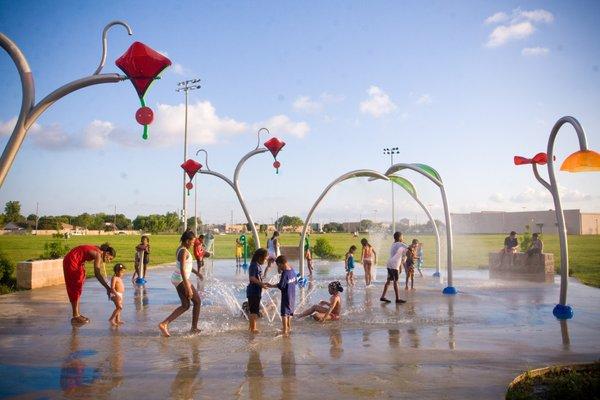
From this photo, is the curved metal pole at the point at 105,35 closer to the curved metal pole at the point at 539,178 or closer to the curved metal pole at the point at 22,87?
the curved metal pole at the point at 22,87

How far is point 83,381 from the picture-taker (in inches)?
221

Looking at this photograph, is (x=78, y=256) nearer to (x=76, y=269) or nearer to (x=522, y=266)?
(x=76, y=269)

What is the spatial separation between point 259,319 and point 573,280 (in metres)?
13.3

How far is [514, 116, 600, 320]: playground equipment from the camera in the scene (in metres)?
8.38

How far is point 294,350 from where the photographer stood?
7148 millimetres

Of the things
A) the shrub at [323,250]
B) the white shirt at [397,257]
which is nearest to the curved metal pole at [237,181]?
the white shirt at [397,257]

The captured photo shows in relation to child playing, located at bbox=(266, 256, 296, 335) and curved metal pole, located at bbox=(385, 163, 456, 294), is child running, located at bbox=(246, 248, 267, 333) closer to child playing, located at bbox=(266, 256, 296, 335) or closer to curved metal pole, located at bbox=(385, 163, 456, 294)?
child playing, located at bbox=(266, 256, 296, 335)

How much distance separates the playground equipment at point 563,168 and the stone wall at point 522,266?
806cm

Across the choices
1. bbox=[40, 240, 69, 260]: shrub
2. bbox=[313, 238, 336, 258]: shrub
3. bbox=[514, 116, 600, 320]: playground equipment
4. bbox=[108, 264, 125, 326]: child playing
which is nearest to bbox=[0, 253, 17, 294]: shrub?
bbox=[40, 240, 69, 260]: shrub

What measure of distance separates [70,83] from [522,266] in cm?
1807

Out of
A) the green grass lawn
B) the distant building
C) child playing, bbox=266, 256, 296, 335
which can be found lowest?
the green grass lawn

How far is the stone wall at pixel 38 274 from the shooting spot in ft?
49.5

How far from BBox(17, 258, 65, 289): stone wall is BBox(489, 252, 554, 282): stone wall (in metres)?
16.5

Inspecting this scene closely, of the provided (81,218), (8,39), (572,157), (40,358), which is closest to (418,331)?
(572,157)
